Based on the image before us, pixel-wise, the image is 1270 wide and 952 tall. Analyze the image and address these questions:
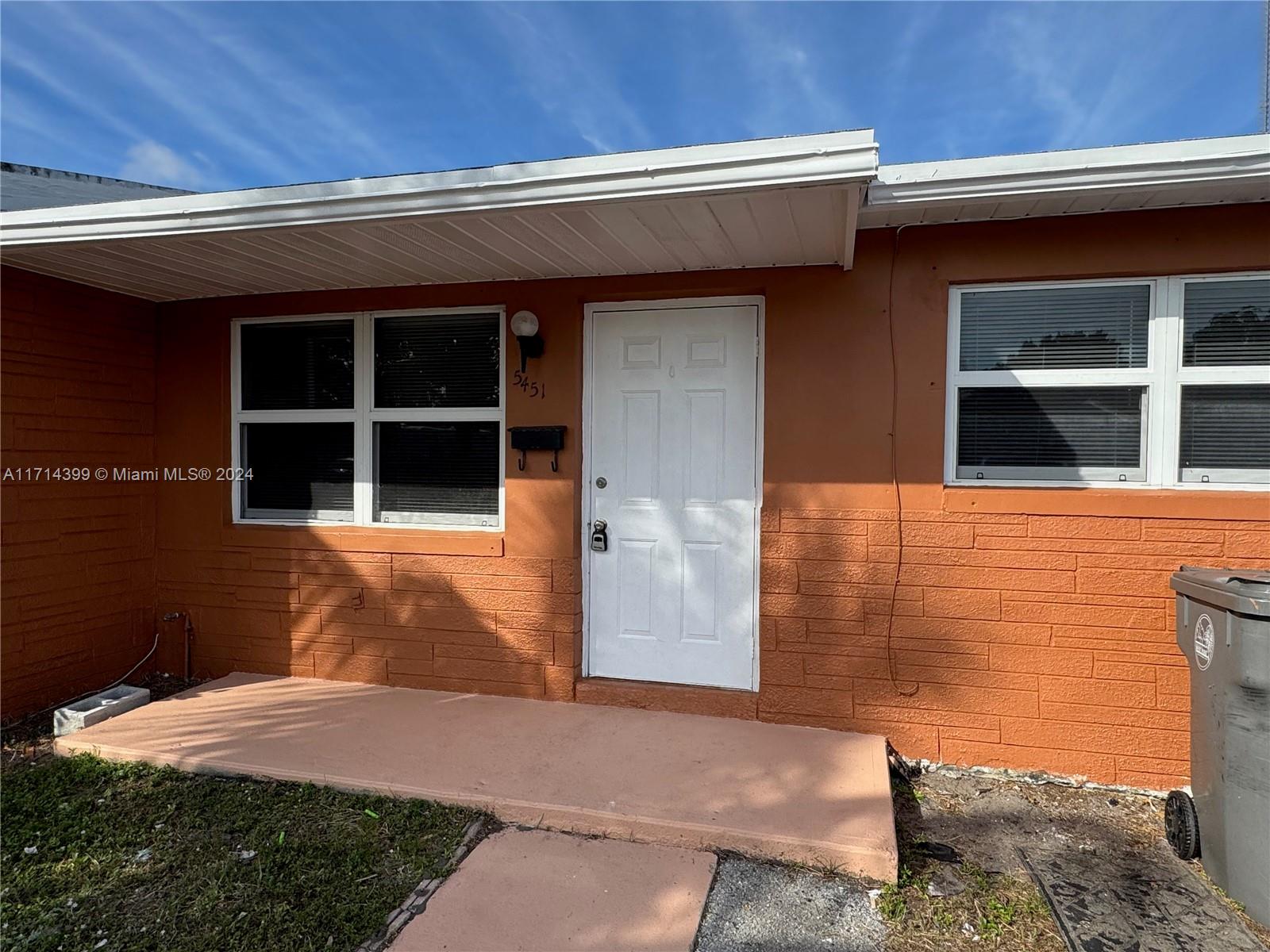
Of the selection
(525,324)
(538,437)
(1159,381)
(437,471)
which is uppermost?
(525,324)

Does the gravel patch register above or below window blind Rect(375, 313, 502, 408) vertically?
below

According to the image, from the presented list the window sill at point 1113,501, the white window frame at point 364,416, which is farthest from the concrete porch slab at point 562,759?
the window sill at point 1113,501

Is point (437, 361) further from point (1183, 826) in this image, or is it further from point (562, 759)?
point (1183, 826)

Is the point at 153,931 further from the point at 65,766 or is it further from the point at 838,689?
the point at 838,689

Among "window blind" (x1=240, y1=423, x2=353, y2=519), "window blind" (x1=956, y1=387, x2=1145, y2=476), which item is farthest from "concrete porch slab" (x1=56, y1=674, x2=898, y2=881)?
"window blind" (x1=956, y1=387, x2=1145, y2=476)

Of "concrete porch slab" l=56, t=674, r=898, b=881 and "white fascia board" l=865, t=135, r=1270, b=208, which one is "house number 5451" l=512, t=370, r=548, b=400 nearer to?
"concrete porch slab" l=56, t=674, r=898, b=881

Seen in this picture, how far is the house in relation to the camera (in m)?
2.82

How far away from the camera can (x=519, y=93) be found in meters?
5.69

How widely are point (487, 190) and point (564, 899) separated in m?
2.59

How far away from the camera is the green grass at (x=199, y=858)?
6.68ft

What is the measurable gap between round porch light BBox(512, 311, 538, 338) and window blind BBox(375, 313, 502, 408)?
333mm

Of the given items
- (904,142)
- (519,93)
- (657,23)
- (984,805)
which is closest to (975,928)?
(984,805)

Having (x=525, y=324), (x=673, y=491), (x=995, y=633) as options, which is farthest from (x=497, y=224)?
(x=995, y=633)

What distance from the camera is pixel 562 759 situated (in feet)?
9.80
